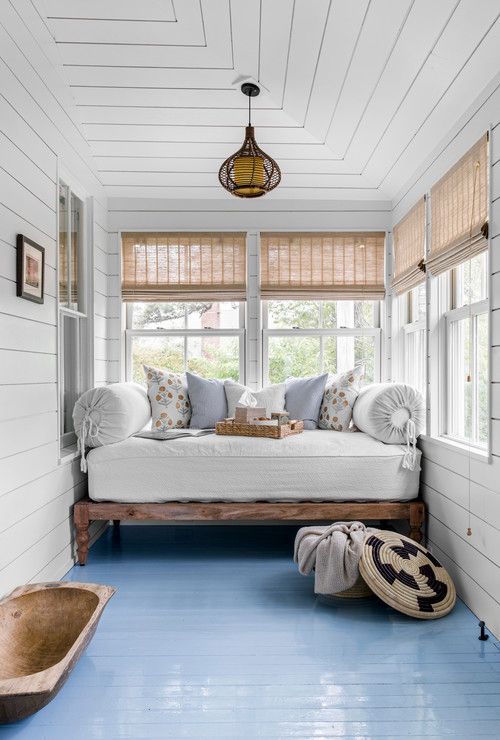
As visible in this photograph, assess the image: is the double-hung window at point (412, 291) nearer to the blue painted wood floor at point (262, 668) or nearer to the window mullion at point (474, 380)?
the window mullion at point (474, 380)

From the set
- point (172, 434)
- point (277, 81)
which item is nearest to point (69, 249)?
point (172, 434)

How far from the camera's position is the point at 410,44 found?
258 centimetres

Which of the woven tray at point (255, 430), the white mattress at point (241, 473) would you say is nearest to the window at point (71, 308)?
the white mattress at point (241, 473)

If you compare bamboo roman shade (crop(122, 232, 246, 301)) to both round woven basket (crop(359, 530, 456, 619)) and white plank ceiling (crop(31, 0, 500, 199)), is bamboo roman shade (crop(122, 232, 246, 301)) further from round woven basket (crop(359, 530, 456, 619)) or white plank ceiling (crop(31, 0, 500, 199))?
round woven basket (crop(359, 530, 456, 619))

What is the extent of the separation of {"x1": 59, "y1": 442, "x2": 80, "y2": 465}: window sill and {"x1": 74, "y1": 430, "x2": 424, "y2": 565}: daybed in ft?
0.36

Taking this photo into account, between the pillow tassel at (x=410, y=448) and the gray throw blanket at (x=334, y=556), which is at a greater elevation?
the pillow tassel at (x=410, y=448)

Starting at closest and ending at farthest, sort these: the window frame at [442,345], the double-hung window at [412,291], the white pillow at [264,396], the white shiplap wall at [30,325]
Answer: the white shiplap wall at [30,325] → the window frame at [442,345] → the double-hung window at [412,291] → the white pillow at [264,396]

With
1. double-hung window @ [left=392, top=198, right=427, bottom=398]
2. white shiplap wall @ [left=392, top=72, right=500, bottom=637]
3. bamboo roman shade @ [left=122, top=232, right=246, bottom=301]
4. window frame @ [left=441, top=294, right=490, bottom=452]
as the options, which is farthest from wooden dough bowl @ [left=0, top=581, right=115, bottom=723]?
bamboo roman shade @ [left=122, top=232, right=246, bottom=301]

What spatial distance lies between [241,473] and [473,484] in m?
1.33

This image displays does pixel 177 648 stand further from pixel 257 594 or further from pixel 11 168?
pixel 11 168

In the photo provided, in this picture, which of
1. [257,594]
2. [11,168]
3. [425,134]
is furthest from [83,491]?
[425,134]

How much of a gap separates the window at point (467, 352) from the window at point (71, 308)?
7.38ft

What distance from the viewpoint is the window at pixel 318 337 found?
454 centimetres

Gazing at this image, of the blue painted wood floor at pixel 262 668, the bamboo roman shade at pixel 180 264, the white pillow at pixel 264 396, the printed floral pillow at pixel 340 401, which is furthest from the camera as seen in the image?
the bamboo roman shade at pixel 180 264
